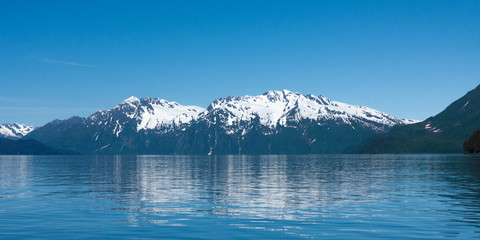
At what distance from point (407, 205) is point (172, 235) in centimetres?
2762

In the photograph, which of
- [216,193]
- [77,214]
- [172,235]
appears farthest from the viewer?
[216,193]

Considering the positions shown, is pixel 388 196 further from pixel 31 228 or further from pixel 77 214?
pixel 31 228

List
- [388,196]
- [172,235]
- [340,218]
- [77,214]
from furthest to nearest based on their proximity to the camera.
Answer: [388,196] < [77,214] < [340,218] < [172,235]

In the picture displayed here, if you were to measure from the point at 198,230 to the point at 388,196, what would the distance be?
106 ft

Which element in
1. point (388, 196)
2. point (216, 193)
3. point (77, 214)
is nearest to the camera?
point (77, 214)

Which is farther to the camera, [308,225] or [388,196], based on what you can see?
[388,196]

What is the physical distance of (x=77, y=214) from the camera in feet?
147

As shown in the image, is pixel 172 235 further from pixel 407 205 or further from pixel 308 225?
pixel 407 205

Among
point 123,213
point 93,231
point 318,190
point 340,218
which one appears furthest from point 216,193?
point 93,231

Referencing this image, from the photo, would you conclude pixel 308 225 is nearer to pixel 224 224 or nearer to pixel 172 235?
pixel 224 224

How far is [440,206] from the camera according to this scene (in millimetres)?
49812

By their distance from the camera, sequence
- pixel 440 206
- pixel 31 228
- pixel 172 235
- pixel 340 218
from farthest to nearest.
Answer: pixel 440 206 → pixel 340 218 → pixel 31 228 → pixel 172 235

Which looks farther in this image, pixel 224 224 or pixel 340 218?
pixel 340 218

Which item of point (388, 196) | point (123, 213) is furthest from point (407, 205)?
point (123, 213)
